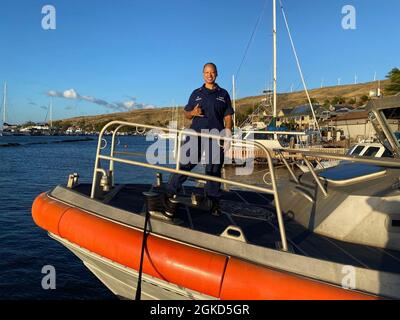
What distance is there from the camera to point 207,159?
489 cm

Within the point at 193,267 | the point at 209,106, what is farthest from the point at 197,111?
→ the point at 193,267

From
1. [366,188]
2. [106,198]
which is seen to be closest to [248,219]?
[366,188]

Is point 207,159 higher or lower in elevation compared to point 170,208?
higher

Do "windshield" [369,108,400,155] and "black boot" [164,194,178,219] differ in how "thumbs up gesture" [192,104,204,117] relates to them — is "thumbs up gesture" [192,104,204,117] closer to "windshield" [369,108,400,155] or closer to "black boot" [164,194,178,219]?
"black boot" [164,194,178,219]

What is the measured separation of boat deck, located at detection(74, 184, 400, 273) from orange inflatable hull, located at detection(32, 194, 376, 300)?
365 millimetres

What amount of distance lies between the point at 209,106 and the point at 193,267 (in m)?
2.14

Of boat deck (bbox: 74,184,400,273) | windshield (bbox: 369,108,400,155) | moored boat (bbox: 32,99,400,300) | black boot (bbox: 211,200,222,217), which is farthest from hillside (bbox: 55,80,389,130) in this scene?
windshield (bbox: 369,108,400,155)

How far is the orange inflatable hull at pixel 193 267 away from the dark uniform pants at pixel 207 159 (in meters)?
1.21

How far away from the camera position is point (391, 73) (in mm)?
54000
